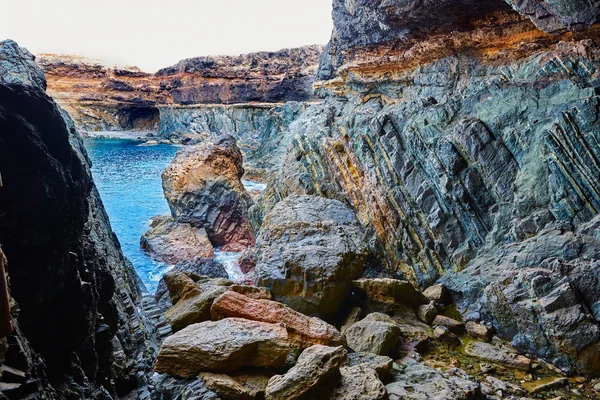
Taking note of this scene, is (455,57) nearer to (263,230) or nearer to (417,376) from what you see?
(263,230)

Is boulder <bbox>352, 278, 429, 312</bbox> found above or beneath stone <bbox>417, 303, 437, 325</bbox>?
above

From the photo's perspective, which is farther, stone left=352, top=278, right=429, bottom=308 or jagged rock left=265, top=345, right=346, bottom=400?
stone left=352, top=278, right=429, bottom=308

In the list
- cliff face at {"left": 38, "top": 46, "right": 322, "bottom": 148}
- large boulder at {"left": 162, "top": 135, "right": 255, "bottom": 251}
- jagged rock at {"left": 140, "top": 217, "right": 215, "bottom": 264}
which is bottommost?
jagged rock at {"left": 140, "top": 217, "right": 215, "bottom": 264}

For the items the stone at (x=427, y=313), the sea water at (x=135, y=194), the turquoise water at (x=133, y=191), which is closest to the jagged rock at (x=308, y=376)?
the stone at (x=427, y=313)

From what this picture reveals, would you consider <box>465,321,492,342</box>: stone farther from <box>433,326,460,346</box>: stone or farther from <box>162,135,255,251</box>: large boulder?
<box>162,135,255,251</box>: large boulder

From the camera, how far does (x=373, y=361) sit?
7.60m

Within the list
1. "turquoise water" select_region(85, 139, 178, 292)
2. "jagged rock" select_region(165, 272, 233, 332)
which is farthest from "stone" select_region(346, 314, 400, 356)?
"turquoise water" select_region(85, 139, 178, 292)

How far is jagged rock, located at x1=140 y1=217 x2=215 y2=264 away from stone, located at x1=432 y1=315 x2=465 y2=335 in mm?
16277

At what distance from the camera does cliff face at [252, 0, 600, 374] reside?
342 inches

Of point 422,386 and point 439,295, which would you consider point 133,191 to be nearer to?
point 439,295

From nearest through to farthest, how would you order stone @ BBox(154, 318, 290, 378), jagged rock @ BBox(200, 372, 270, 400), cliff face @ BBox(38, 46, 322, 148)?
jagged rock @ BBox(200, 372, 270, 400) → stone @ BBox(154, 318, 290, 378) → cliff face @ BBox(38, 46, 322, 148)

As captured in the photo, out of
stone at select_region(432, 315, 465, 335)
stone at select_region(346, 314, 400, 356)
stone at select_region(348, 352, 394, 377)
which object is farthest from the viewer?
stone at select_region(432, 315, 465, 335)

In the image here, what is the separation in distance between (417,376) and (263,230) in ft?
25.6

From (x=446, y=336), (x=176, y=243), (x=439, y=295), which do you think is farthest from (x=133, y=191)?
(x=446, y=336)
